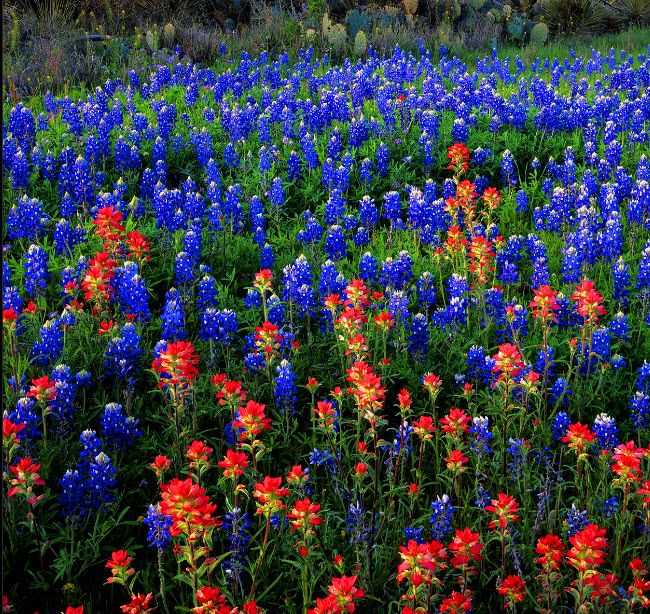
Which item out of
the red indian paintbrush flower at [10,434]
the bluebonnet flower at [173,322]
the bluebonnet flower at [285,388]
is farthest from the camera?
the bluebonnet flower at [173,322]

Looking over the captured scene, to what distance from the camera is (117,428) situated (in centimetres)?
300

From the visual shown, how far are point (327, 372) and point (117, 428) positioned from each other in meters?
1.12

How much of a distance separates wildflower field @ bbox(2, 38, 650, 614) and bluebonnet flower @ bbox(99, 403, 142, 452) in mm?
12

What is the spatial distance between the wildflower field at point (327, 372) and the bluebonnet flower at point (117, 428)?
0.01m

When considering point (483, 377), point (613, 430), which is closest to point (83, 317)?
point (483, 377)

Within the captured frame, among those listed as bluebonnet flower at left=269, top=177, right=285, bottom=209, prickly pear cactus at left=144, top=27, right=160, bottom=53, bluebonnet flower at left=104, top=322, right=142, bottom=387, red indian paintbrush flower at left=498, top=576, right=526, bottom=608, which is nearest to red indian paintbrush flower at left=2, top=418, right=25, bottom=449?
bluebonnet flower at left=104, top=322, right=142, bottom=387

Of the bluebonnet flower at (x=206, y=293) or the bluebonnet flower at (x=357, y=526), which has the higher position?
the bluebonnet flower at (x=206, y=293)

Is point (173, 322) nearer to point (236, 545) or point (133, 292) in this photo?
A: point (133, 292)

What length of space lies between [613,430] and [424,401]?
0.87 metres

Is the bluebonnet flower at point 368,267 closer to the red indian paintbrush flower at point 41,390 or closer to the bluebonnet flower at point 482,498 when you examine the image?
the bluebonnet flower at point 482,498

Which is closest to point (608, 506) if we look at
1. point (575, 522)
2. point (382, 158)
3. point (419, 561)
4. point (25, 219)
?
point (575, 522)

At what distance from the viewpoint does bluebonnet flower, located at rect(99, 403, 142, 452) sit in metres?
2.97

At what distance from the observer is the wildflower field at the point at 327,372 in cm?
246

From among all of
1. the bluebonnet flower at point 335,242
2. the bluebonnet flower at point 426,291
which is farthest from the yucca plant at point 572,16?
the bluebonnet flower at point 426,291
